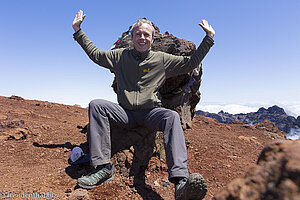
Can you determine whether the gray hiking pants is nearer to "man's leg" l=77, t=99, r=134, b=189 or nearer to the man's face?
"man's leg" l=77, t=99, r=134, b=189

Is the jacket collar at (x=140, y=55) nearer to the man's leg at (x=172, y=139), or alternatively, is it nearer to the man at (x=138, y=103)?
the man at (x=138, y=103)

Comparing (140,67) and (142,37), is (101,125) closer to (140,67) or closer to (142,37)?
(140,67)

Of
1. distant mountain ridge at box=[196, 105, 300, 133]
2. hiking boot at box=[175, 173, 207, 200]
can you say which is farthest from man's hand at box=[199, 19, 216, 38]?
distant mountain ridge at box=[196, 105, 300, 133]

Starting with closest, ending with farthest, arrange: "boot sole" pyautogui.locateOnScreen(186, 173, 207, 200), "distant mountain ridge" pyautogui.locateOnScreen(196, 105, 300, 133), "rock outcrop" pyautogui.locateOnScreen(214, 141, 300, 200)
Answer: "rock outcrop" pyautogui.locateOnScreen(214, 141, 300, 200) → "boot sole" pyautogui.locateOnScreen(186, 173, 207, 200) → "distant mountain ridge" pyautogui.locateOnScreen(196, 105, 300, 133)

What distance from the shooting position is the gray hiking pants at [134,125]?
2.26 m

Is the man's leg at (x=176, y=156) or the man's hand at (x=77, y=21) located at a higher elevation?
the man's hand at (x=77, y=21)

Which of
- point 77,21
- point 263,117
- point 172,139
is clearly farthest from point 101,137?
point 263,117

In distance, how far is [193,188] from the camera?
1.90 metres

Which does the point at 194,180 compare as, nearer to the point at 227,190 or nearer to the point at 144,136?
the point at 227,190

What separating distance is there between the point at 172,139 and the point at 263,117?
33839 millimetres

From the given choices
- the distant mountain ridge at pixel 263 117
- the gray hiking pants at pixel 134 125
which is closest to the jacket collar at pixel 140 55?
the gray hiking pants at pixel 134 125

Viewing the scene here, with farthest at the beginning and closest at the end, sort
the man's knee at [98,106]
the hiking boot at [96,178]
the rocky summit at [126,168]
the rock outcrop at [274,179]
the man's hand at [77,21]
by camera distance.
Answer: the man's hand at [77,21], the man's knee at [98,106], the hiking boot at [96,178], the rocky summit at [126,168], the rock outcrop at [274,179]

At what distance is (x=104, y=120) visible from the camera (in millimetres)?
2588

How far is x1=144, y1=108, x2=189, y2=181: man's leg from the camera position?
7.18 feet
